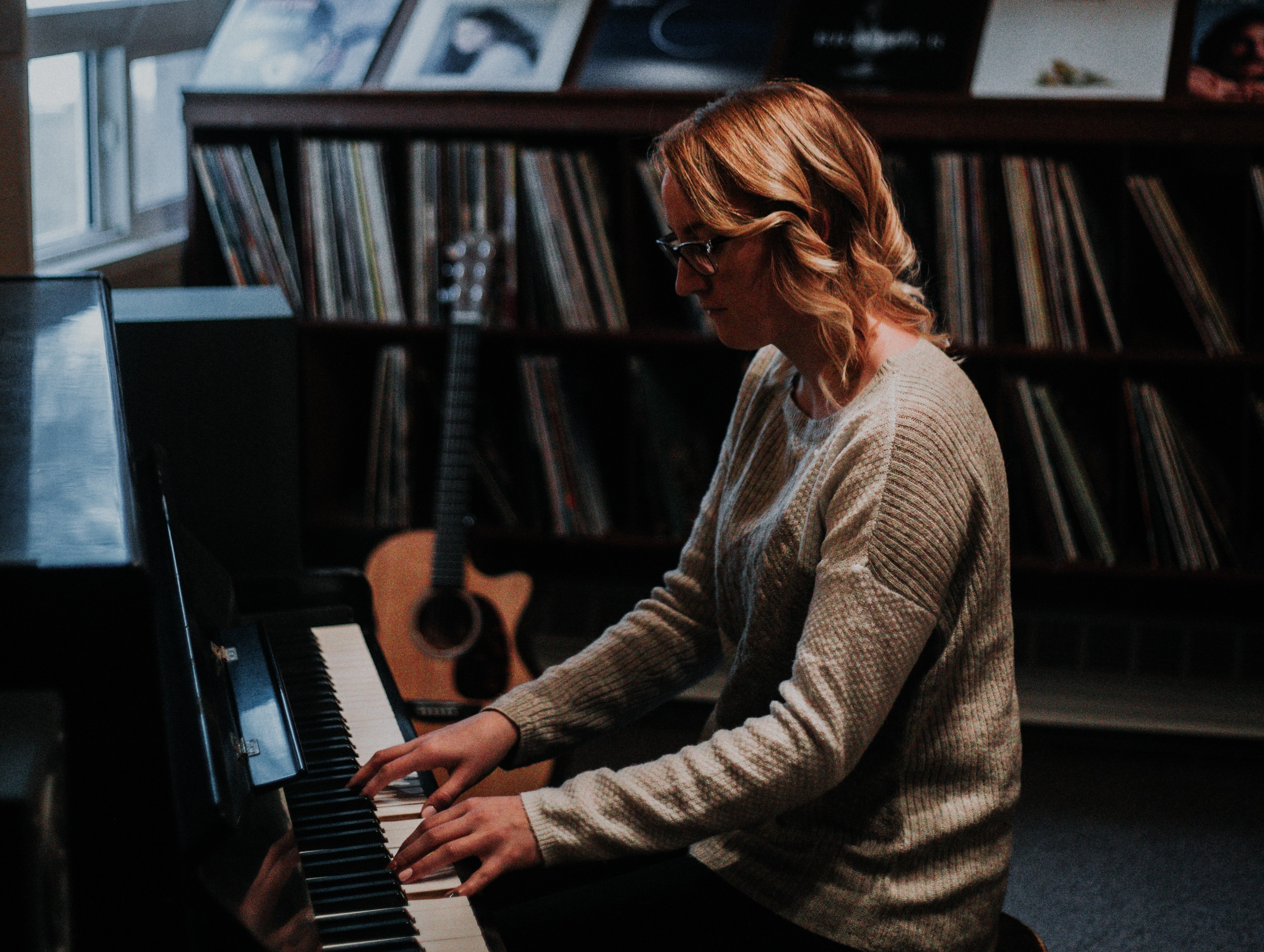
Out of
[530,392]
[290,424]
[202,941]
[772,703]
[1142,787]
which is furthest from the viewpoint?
[530,392]

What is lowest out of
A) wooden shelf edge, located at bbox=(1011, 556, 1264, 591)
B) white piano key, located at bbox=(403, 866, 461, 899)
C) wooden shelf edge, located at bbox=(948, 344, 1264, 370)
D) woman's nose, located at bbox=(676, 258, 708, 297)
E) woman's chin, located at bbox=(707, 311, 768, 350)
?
wooden shelf edge, located at bbox=(1011, 556, 1264, 591)

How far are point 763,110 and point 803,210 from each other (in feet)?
0.30

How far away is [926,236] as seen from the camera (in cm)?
256

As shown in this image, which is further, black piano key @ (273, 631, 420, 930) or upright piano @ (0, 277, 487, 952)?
→ black piano key @ (273, 631, 420, 930)

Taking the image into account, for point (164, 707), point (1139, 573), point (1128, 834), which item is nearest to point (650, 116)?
point (1139, 573)

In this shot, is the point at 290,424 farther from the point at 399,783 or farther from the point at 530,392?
the point at 530,392

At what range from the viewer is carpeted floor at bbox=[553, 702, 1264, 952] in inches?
82.8

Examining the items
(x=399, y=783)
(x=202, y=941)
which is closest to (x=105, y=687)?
(x=202, y=941)

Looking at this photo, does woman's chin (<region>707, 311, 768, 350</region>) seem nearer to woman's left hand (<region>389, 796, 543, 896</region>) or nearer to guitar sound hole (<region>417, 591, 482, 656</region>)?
woman's left hand (<region>389, 796, 543, 896</region>)

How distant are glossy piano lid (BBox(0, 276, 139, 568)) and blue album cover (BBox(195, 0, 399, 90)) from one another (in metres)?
1.58

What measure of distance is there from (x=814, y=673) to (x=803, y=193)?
41 centimetres

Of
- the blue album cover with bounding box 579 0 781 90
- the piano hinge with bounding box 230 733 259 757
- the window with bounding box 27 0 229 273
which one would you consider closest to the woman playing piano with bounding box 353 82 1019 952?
the piano hinge with bounding box 230 733 259 757

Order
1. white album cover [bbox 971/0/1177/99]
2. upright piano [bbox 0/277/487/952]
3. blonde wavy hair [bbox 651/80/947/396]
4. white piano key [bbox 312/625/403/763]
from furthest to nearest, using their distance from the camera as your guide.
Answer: white album cover [bbox 971/0/1177/99] < white piano key [bbox 312/625/403/763] < blonde wavy hair [bbox 651/80/947/396] < upright piano [bbox 0/277/487/952]

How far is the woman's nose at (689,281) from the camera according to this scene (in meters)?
1.17
